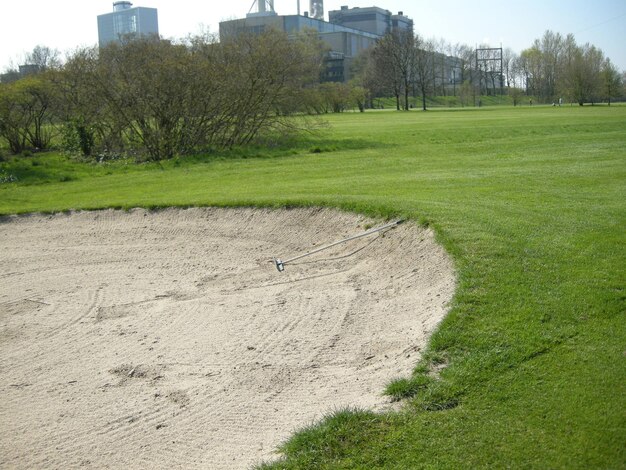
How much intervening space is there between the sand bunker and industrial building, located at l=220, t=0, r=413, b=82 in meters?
86.8

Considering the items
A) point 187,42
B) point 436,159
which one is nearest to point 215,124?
point 187,42

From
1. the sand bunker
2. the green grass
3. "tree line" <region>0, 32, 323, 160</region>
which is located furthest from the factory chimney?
the sand bunker

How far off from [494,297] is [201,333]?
13.1ft

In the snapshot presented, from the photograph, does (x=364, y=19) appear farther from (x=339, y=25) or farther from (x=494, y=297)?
(x=494, y=297)

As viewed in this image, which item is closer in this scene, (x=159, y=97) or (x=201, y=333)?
(x=201, y=333)

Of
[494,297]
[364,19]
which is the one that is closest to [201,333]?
[494,297]

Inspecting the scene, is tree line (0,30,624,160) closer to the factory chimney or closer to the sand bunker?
the sand bunker

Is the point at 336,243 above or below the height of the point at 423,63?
below

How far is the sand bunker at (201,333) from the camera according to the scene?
22.2 feet

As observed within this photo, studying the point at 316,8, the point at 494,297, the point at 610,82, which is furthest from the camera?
the point at 316,8

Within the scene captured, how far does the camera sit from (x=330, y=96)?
226 feet

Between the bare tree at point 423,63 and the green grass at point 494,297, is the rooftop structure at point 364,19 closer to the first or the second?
the bare tree at point 423,63

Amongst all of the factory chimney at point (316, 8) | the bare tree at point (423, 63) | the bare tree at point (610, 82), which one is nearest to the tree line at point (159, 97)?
the bare tree at point (423, 63)

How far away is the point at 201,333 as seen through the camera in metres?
9.65
